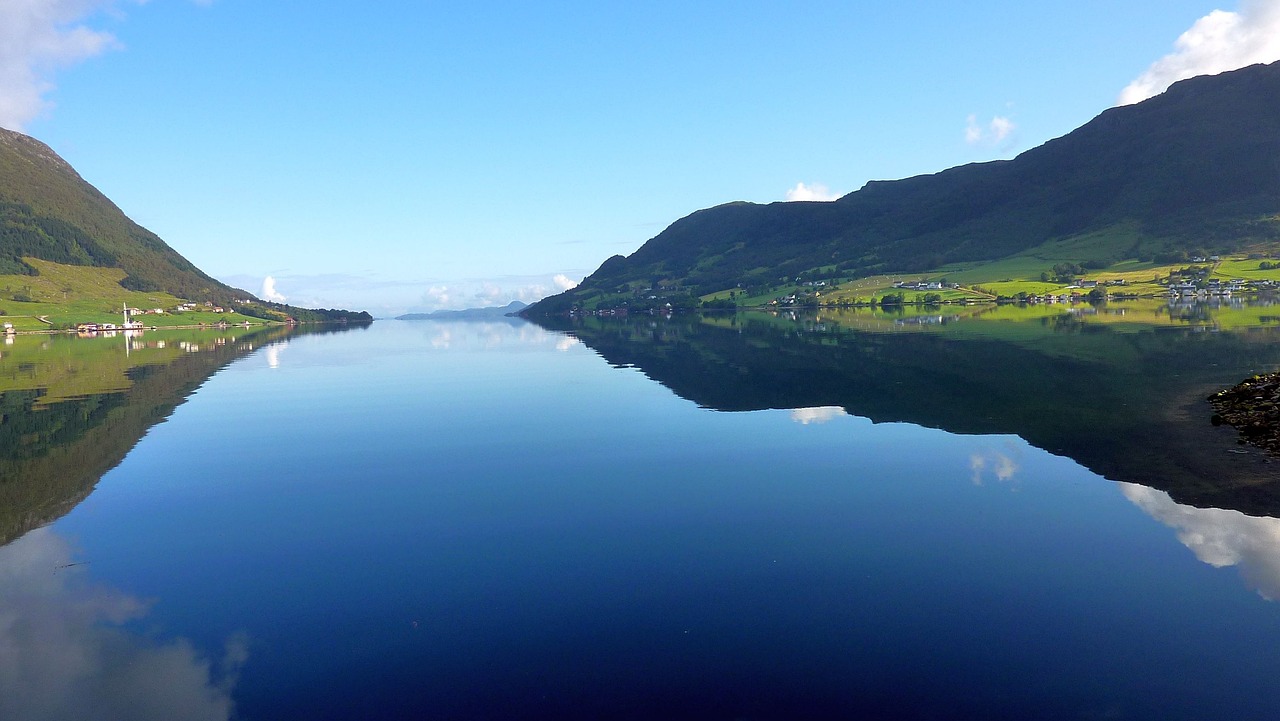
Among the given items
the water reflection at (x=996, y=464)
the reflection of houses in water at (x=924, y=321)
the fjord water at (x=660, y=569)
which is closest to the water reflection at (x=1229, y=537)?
the fjord water at (x=660, y=569)

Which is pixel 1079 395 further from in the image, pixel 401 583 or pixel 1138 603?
pixel 401 583

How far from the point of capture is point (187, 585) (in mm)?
16156

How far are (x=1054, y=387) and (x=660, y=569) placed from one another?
3628 cm

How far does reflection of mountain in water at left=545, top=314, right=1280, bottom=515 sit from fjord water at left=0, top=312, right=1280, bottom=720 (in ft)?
1.29

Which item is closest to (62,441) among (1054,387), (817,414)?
(817,414)

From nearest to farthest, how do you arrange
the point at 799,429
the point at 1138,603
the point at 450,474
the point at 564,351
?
the point at 1138,603, the point at 450,474, the point at 799,429, the point at 564,351

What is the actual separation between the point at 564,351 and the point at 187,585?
3166 inches

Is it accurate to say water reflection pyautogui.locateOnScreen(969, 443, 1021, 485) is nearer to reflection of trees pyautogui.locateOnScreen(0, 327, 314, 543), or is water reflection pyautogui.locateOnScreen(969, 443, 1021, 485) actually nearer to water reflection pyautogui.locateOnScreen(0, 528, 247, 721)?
water reflection pyautogui.locateOnScreen(0, 528, 247, 721)

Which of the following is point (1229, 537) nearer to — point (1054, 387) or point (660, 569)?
point (660, 569)

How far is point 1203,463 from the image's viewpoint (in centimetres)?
2328

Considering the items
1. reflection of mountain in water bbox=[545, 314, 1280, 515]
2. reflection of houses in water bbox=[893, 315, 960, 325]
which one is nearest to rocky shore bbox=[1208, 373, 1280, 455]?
reflection of mountain in water bbox=[545, 314, 1280, 515]

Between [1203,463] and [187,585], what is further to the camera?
[1203,463]

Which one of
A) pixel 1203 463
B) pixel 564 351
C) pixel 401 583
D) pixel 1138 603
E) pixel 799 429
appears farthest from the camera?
pixel 564 351

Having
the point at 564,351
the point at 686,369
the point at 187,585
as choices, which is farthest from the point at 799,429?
the point at 564,351
